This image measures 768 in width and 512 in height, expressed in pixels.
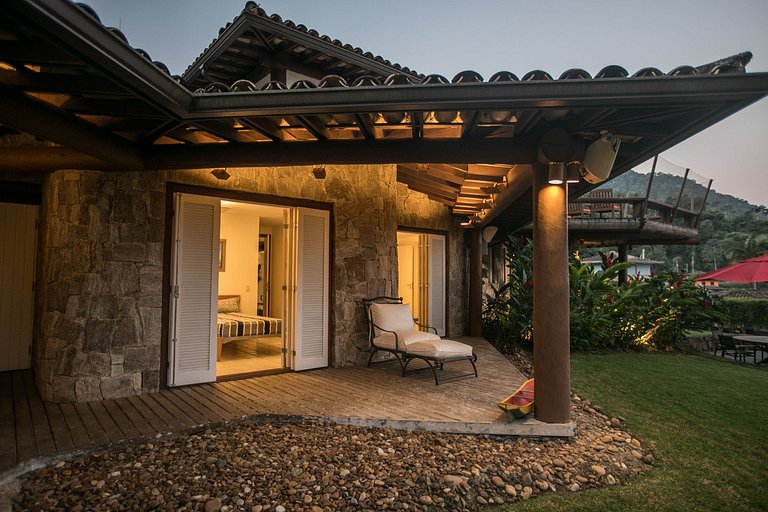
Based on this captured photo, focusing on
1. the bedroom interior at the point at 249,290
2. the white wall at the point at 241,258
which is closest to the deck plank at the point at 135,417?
the bedroom interior at the point at 249,290

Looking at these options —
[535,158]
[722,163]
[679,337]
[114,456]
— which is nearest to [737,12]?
[679,337]

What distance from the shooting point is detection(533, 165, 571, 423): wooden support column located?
388cm

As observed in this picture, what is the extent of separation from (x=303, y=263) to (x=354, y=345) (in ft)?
5.11

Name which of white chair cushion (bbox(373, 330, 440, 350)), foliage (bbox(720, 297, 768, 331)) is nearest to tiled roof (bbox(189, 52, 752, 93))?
white chair cushion (bbox(373, 330, 440, 350))

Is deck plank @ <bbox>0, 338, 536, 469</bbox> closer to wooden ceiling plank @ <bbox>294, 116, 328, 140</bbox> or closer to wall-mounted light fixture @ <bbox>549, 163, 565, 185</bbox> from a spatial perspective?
wall-mounted light fixture @ <bbox>549, 163, 565, 185</bbox>

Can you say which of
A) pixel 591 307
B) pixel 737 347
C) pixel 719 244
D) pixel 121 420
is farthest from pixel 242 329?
pixel 719 244

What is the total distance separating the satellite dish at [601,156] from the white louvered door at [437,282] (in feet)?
17.6

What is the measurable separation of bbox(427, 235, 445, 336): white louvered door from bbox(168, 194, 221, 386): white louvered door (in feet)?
16.1

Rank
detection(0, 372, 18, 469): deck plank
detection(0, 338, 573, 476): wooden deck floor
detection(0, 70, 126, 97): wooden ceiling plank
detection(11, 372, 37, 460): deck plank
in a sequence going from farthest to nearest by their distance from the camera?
1. detection(0, 338, 573, 476): wooden deck floor
2. detection(11, 372, 37, 460): deck plank
3. detection(0, 372, 18, 469): deck plank
4. detection(0, 70, 126, 97): wooden ceiling plank

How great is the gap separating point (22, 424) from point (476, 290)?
26.4 feet

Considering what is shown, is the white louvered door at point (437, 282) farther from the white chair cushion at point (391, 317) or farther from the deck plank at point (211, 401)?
the deck plank at point (211, 401)

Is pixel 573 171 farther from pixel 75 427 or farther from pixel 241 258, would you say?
pixel 241 258

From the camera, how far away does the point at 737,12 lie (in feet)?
56.4

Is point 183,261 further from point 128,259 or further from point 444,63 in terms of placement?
point 444,63
